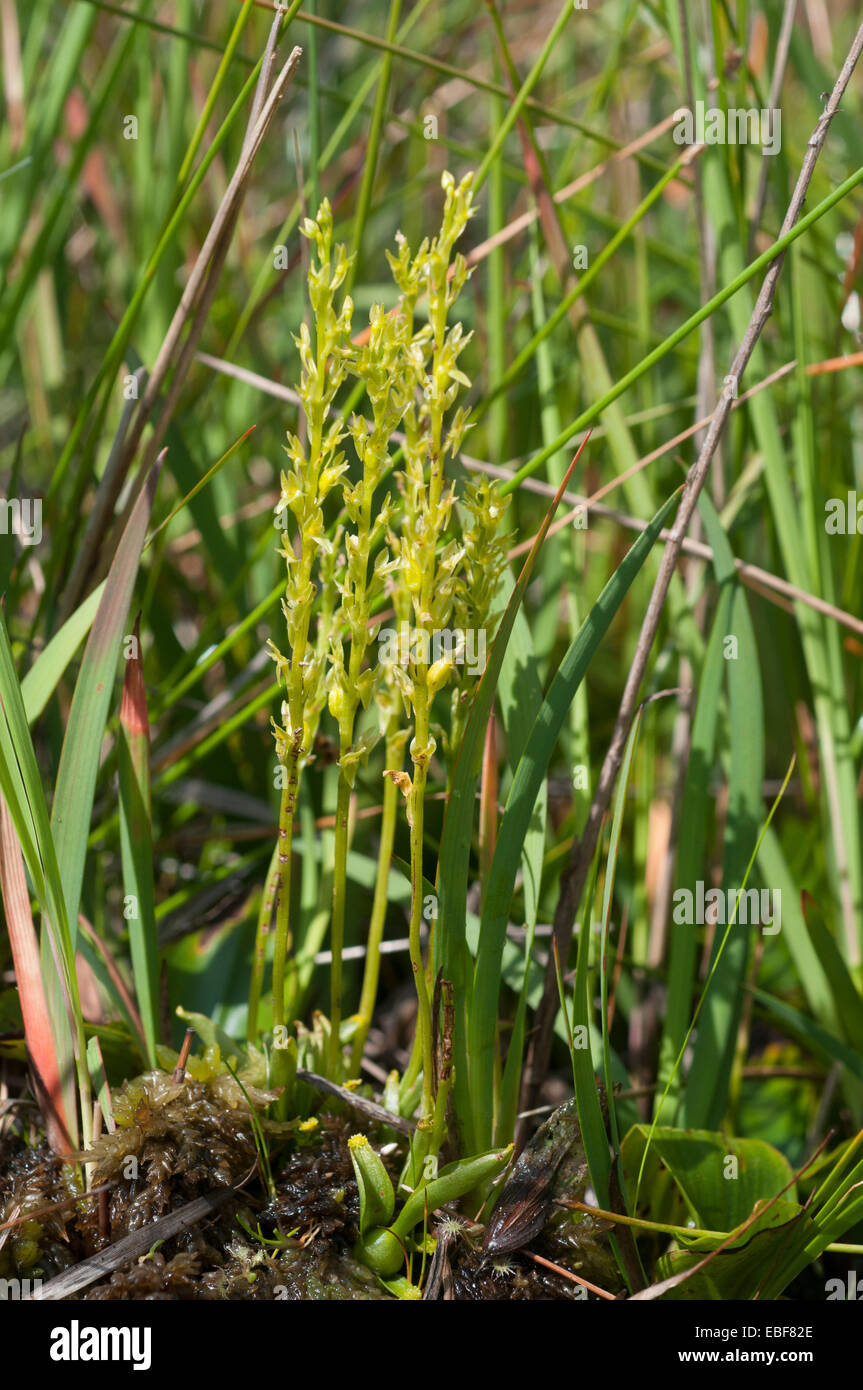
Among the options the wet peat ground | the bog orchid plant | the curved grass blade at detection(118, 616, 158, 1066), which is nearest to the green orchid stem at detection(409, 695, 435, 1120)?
the bog orchid plant

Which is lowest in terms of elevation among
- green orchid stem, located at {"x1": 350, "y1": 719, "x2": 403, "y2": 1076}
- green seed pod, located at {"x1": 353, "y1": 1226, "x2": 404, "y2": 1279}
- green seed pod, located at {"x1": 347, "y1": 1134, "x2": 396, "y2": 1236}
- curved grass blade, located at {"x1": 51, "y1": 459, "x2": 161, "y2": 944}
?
green seed pod, located at {"x1": 353, "y1": 1226, "x2": 404, "y2": 1279}

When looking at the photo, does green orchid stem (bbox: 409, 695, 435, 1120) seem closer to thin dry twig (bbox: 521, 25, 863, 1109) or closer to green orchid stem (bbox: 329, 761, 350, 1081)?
green orchid stem (bbox: 329, 761, 350, 1081)

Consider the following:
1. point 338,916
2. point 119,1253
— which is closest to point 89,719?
point 338,916

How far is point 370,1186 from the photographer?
71cm

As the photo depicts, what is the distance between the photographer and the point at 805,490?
100 cm

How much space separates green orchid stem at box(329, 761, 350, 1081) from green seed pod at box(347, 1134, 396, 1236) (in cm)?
10

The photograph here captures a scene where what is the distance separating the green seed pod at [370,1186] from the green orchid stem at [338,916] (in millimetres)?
96

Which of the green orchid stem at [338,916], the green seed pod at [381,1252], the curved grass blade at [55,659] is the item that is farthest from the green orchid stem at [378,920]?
the curved grass blade at [55,659]

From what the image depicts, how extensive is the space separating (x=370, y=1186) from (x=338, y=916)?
19cm

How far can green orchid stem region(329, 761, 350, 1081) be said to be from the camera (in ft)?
2.39

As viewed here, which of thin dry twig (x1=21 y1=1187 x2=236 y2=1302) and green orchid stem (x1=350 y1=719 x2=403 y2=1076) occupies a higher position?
green orchid stem (x1=350 y1=719 x2=403 y2=1076)

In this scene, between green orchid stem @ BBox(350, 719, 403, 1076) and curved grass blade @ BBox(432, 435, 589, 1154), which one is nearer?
curved grass blade @ BBox(432, 435, 589, 1154)

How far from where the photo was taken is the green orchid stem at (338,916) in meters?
0.73
